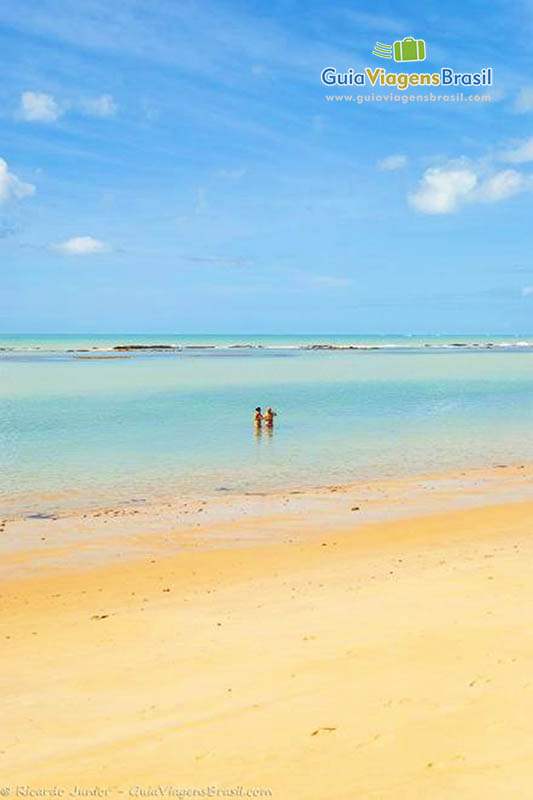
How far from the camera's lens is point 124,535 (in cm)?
1378

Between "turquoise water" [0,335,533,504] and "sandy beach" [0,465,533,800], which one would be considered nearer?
"sandy beach" [0,465,533,800]

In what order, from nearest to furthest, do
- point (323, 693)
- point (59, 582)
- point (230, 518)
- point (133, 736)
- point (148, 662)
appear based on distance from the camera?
point (133, 736), point (323, 693), point (148, 662), point (59, 582), point (230, 518)

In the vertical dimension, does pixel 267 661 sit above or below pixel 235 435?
below

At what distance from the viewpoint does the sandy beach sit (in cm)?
531

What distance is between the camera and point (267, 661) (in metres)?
7.39

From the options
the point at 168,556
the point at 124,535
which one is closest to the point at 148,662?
the point at 168,556

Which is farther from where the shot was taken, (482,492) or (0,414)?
(0,414)

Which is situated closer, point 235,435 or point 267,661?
point 267,661

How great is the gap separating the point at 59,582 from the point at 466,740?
726cm

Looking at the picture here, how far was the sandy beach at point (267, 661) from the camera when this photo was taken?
5312 millimetres

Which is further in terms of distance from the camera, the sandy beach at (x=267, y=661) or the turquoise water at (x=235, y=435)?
the turquoise water at (x=235, y=435)

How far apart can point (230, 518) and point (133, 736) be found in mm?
9233

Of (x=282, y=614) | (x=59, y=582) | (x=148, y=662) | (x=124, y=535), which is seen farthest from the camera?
(x=124, y=535)

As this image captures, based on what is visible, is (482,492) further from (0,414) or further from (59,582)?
(0,414)
